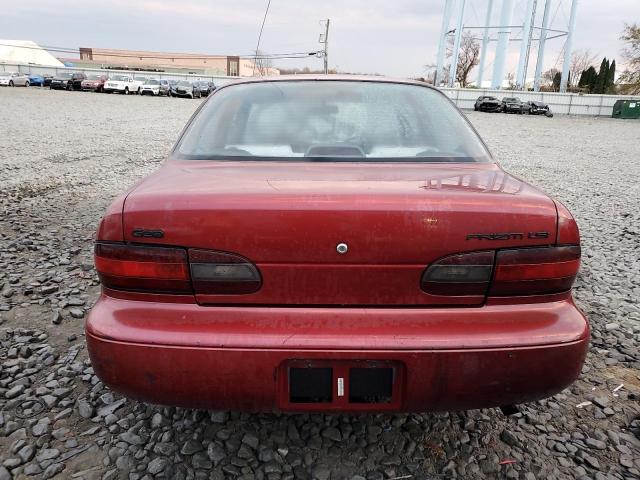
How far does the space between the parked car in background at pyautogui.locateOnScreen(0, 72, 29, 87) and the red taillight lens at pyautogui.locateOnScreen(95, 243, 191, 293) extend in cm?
4180

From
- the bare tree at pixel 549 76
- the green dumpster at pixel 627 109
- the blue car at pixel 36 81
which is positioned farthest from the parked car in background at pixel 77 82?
the bare tree at pixel 549 76

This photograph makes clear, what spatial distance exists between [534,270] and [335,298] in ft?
2.18

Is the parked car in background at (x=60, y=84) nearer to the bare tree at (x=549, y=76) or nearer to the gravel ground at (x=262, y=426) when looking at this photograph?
the gravel ground at (x=262, y=426)

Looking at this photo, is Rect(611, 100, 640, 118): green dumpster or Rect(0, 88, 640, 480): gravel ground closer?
Rect(0, 88, 640, 480): gravel ground

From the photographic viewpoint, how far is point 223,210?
1.57 metres

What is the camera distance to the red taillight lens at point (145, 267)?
1598 mm

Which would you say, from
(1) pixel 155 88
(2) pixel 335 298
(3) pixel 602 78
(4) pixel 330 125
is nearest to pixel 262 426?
(2) pixel 335 298

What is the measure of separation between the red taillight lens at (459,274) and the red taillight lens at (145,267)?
2.61ft

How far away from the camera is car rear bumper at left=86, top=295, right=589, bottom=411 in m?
1.54

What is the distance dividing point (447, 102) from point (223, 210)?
1689 mm

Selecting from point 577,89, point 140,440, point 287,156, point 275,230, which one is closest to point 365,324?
point 275,230

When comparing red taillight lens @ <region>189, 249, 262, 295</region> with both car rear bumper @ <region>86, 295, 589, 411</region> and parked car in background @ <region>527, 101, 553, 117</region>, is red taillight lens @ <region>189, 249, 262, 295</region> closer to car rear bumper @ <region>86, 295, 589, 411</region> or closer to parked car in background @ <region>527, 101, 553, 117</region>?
car rear bumper @ <region>86, 295, 589, 411</region>

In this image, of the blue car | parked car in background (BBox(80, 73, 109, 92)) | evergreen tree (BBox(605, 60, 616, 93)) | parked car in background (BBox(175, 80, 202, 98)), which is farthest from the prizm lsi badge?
evergreen tree (BBox(605, 60, 616, 93))

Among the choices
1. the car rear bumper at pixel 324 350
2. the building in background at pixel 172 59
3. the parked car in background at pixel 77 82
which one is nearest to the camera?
the car rear bumper at pixel 324 350
